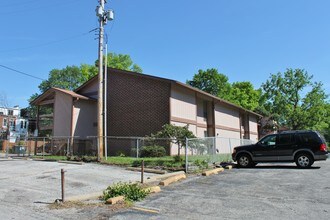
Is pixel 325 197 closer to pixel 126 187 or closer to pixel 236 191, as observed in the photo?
pixel 236 191

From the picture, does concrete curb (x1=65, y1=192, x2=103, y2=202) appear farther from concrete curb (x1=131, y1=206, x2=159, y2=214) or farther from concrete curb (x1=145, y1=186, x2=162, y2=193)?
concrete curb (x1=131, y1=206, x2=159, y2=214)

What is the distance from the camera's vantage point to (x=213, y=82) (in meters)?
63.2

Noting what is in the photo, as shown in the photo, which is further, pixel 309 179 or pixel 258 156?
pixel 258 156

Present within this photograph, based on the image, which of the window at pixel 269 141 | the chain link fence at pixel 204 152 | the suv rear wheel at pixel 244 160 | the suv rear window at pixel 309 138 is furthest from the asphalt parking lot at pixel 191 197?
the suv rear wheel at pixel 244 160

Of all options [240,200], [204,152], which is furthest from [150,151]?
[240,200]

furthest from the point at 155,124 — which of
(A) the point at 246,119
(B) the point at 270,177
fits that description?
(A) the point at 246,119

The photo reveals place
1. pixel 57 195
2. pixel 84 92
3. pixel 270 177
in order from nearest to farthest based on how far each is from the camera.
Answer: pixel 57 195 < pixel 270 177 < pixel 84 92

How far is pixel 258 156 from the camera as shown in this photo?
17844 mm

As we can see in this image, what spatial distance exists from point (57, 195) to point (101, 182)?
259 cm

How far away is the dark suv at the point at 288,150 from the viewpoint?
1669cm

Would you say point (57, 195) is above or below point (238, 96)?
below

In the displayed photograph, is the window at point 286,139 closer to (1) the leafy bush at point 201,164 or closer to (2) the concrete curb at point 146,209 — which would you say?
(1) the leafy bush at point 201,164

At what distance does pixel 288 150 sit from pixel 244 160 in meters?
2.41

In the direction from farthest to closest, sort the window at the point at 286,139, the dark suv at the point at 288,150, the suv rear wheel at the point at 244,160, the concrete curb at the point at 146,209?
the suv rear wheel at the point at 244,160 → the window at the point at 286,139 → the dark suv at the point at 288,150 → the concrete curb at the point at 146,209
